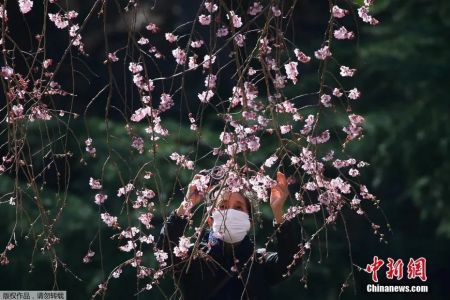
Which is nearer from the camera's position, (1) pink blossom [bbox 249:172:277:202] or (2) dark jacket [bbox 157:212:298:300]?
(1) pink blossom [bbox 249:172:277:202]

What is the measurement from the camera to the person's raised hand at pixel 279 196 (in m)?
3.19

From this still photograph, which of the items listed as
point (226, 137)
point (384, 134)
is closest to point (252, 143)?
point (226, 137)

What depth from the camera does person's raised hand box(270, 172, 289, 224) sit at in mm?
3191

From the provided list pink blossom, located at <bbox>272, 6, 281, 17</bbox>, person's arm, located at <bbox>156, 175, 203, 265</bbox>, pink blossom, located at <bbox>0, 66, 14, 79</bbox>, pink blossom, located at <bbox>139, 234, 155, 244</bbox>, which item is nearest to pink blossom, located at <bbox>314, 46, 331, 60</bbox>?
pink blossom, located at <bbox>272, 6, 281, 17</bbox>

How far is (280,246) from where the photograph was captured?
3.52 meters

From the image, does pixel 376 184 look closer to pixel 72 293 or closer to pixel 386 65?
pixel 386 65

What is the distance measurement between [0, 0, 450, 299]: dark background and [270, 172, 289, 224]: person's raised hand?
9.88 ft

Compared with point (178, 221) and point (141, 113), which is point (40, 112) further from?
point (178, 221)

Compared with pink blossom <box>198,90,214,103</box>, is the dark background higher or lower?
higher

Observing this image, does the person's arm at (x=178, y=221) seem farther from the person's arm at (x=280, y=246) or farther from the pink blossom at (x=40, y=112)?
the pink blossom at (x=40, y=112)

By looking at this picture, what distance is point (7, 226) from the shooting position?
6207 millimetres

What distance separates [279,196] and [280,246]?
26 cm

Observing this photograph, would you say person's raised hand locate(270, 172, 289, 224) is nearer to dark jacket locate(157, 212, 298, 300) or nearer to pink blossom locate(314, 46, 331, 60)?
dark jacket locate(157, 212, 298, 300)

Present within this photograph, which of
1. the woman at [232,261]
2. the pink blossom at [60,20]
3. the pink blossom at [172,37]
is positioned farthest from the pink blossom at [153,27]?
the woman at [232,261]
